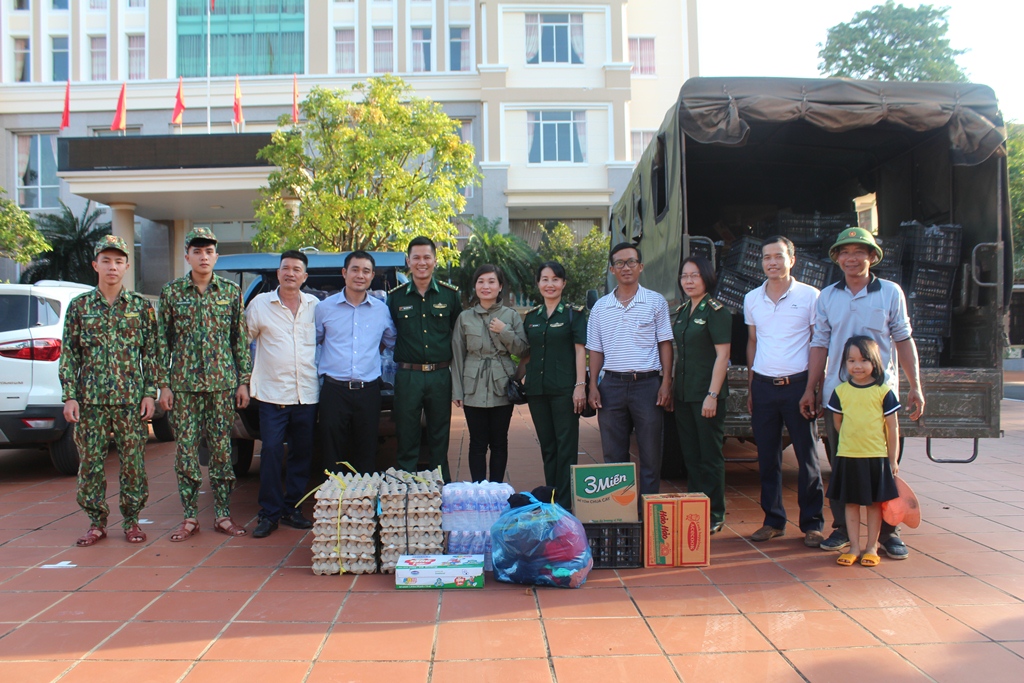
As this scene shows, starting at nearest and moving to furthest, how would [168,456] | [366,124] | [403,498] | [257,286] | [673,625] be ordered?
1. [673,625]
2. [403,498]
3. [257,286]
4. [168,456]
5. [366,124]

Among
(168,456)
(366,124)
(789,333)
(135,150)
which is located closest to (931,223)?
(789,333)

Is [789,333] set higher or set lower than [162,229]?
lower

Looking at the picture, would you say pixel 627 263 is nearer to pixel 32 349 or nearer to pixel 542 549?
pixel 542 549

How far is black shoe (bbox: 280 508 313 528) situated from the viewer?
5.19 m

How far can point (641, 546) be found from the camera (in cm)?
440

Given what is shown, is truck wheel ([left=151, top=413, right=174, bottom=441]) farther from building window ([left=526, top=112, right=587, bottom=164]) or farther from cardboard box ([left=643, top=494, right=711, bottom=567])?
building window ([left=526, top=112, right=587, bottom=164])

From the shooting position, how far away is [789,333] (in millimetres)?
4688

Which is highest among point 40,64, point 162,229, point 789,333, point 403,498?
point 40,64

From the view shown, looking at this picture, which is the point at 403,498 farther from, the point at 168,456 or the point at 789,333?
the point at 168,456

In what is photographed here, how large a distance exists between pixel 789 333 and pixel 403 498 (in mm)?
2551

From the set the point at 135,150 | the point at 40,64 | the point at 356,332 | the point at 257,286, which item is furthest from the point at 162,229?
the point at 356,332

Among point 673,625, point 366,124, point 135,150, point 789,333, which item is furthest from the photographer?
point 135,150

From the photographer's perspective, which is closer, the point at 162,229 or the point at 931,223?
the point at 931,223

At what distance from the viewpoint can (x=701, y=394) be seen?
191 inches
